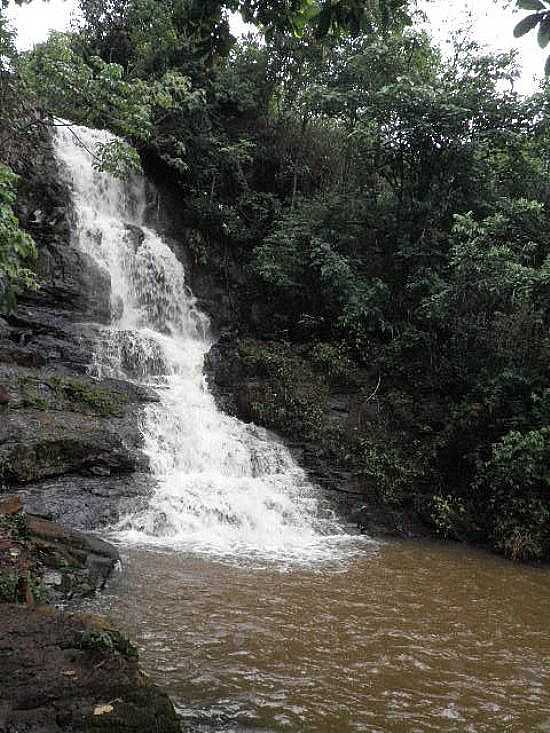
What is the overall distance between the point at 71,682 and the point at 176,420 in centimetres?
773

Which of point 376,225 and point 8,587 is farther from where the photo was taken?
point 376,225

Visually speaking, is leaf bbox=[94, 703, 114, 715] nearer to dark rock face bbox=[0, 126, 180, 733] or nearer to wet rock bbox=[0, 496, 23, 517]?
dark rock face bbox=[0, 126, 180, 733]

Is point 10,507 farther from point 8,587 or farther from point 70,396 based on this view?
point 70,396

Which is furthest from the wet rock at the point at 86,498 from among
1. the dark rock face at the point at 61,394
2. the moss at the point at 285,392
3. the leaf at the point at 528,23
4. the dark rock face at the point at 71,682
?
the leaf at the point at 528,23

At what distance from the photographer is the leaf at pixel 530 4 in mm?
2420

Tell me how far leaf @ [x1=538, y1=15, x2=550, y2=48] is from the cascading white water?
6950mm

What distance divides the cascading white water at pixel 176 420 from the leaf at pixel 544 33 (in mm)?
6950

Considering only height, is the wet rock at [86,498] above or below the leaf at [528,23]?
below

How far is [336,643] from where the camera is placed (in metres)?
5.25

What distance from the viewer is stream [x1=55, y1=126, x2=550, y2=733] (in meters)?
4.16

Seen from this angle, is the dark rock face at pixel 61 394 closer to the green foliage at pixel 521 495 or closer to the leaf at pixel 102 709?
the leaf at pixel 102 709

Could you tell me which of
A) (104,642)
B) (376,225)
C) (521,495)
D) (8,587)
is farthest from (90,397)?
(376,225)

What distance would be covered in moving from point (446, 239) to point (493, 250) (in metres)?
3.46

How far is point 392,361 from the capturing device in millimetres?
13477
